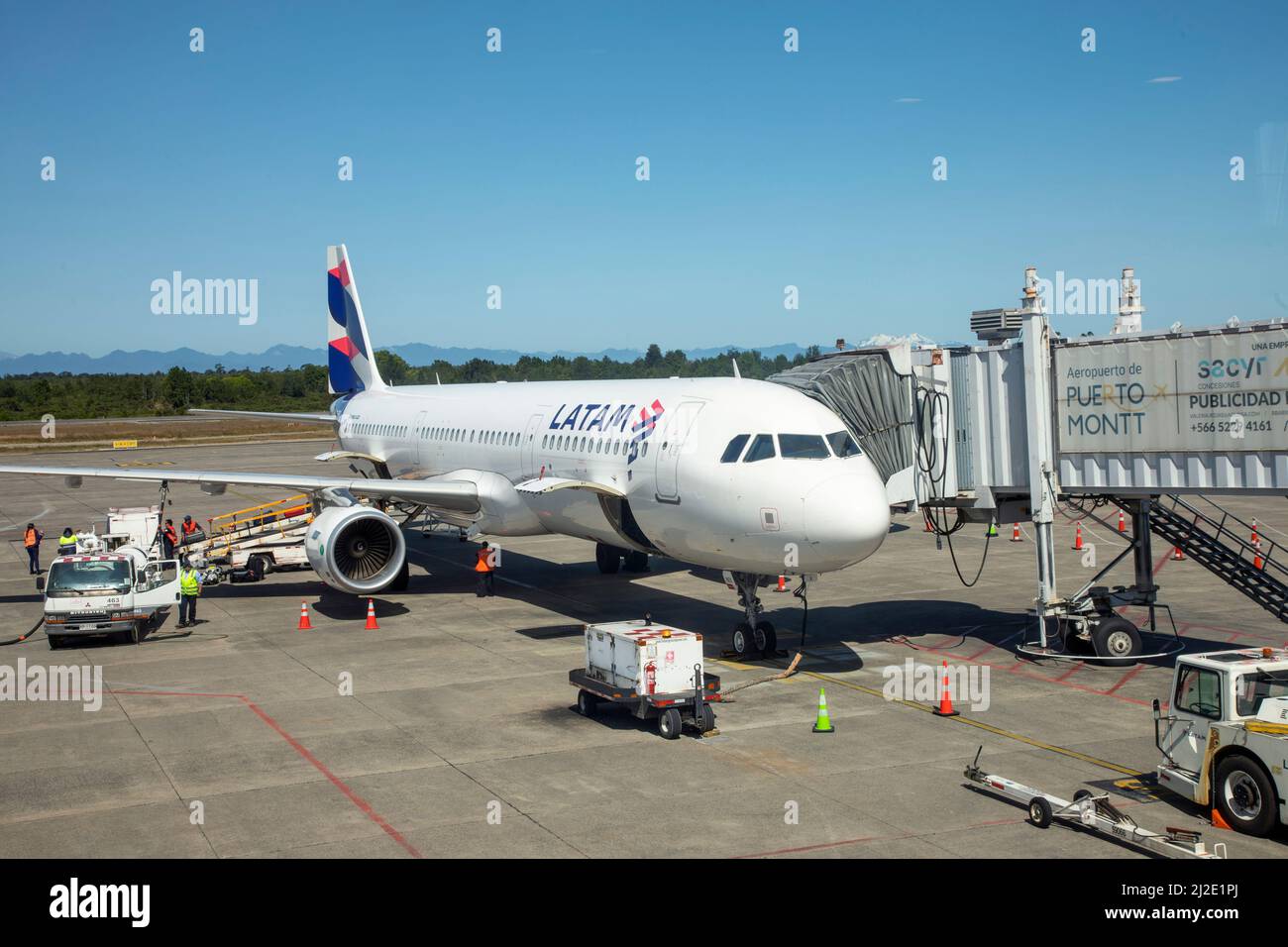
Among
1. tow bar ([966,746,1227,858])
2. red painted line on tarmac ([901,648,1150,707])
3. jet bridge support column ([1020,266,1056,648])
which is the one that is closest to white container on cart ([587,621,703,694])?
tow bar ([966,746,1227,858])

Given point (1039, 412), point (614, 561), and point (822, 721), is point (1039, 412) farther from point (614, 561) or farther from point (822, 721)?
point (614, 561)

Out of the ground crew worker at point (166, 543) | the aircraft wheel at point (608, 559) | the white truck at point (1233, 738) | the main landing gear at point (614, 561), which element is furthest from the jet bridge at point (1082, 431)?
the ground crew worker at point (166, 543)

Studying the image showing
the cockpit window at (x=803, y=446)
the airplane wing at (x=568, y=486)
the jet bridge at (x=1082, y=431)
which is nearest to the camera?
the jet bridge at (x=1082, y=431)

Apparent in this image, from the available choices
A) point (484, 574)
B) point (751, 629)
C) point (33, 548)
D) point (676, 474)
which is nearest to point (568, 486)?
point (676, 474)

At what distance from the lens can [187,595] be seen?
92.8ft

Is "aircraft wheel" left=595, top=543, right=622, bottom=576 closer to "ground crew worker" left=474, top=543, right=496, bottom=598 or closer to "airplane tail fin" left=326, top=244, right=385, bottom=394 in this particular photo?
"ground crew worker" left=474, top=543, right=496, bottom=598

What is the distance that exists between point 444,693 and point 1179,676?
1220 centimetres

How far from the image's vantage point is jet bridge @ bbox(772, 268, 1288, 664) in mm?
20719

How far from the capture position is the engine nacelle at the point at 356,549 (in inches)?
1158

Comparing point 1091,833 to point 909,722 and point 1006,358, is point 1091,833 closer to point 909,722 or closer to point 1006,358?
point 909,722

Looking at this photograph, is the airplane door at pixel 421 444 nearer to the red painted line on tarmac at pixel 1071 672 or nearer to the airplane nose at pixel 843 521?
the airplane nose at pixel 843 521

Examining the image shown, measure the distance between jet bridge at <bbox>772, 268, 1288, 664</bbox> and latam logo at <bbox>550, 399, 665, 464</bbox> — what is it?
342 cm

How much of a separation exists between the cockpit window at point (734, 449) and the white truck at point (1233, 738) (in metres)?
9.03

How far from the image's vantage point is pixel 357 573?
30.5m
